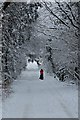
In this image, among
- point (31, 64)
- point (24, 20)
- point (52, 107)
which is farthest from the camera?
point (31, 64)

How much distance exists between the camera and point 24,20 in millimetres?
32062

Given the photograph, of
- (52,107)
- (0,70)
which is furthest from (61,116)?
(0,70)

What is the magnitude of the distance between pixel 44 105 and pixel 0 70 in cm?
365

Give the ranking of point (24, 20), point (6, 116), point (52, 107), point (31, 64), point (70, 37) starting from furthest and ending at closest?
1. point (31, 64)
2. point (24, 20)
3. point (70, 37)
4. point (52, 107)
5. point (6, 116)

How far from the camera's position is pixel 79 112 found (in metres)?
16.5

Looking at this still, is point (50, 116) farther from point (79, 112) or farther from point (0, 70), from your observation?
point (0, 70)

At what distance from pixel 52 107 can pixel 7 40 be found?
33.2ft

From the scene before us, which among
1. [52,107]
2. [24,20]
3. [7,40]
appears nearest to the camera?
Answer: [52,107]

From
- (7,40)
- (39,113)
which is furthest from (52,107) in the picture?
(7,40)

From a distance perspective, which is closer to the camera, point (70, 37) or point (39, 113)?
point (39, 113)

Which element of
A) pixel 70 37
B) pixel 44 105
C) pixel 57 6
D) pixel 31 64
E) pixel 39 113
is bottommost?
pixel 31 64

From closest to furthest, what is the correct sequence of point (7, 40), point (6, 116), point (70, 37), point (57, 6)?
point (6, 116) → point (57, 6) → point (70, 37) → point (7, 40)

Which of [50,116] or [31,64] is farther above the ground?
[50,116]

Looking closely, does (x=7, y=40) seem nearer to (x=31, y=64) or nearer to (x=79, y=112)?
(x=79, y=112)
